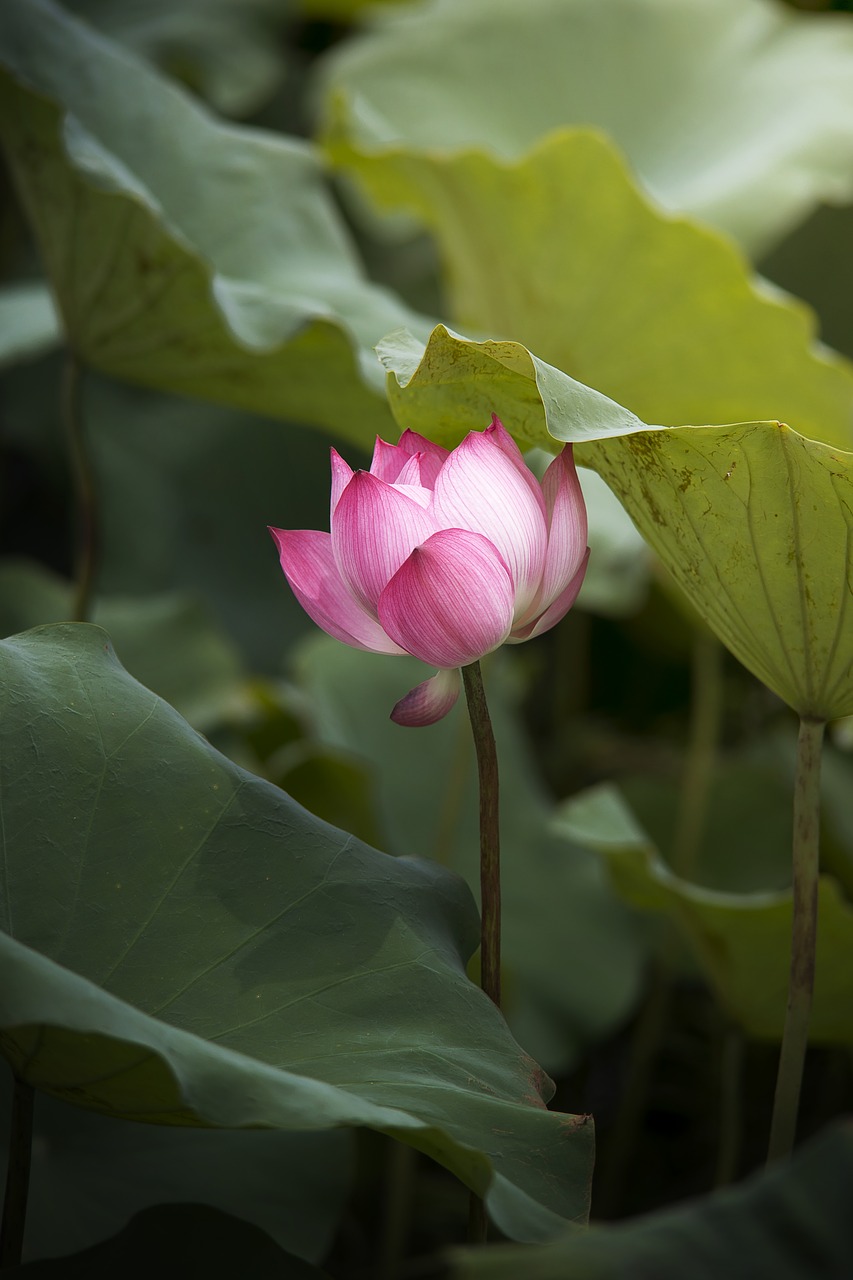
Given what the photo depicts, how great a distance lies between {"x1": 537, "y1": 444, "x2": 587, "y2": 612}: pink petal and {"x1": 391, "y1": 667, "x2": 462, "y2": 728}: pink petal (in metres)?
0.05

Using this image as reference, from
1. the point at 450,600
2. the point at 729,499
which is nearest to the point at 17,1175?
the point at 450,600

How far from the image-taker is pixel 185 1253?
0.52 m

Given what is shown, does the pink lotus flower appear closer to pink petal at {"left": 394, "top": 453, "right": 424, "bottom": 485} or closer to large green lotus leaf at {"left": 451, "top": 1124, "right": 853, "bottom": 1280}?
pink petal at {"left": 394, "top": 453, "right": 424, "bottom": 485}

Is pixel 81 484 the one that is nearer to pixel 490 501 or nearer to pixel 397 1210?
pixel 490 501

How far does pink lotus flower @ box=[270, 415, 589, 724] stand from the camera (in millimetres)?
433

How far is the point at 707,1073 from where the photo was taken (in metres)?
1.37

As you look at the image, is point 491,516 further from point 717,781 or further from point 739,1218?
point 717,781

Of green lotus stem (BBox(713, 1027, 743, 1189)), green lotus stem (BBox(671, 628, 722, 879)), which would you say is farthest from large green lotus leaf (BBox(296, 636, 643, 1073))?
green lotus stem (BBox(713, 1027, 743, 1189))

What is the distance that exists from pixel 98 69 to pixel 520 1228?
913mm

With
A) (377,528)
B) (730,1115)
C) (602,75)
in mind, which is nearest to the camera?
(377,528)

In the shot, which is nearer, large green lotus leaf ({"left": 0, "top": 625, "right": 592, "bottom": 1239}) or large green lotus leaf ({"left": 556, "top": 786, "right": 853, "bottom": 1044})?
large green lotus leaf ({"left": 0, "top": 625, "right": 592, "bottom": 1239})

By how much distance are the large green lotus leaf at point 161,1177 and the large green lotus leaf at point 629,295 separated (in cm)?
61

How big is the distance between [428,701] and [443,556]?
8 centimetres

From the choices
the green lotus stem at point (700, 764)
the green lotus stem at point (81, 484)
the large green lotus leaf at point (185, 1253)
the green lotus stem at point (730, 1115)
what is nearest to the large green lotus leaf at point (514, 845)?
the green lotus stem at point (700, 764)
